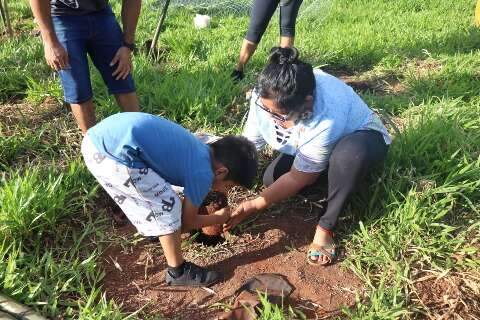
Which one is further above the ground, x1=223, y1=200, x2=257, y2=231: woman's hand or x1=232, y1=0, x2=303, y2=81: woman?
x1=232, y1=0, x2=303, y2=81: woman

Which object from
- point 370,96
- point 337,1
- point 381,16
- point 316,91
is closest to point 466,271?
point 316,91

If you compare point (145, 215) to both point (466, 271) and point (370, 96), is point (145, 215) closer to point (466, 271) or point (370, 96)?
point (466, 271)

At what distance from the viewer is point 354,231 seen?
7.95 ft

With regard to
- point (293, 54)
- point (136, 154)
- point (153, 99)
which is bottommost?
point (153, 99)

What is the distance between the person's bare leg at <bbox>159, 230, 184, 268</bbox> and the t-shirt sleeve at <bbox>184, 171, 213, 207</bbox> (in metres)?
0.22

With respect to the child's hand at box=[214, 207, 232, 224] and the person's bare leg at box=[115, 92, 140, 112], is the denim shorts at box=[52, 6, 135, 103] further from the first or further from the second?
the child's hand at box=[214, 207, 232, 224]

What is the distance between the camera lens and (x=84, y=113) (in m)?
2.66

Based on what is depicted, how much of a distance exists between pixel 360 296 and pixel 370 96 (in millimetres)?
1961

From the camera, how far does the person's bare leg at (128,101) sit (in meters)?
2.78

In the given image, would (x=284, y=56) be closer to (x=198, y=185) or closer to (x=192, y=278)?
(x=198, y=185)

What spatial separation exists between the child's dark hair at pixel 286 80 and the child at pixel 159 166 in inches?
9.5

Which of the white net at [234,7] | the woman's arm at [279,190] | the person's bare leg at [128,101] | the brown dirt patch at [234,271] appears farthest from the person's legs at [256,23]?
the white net at [234,7]

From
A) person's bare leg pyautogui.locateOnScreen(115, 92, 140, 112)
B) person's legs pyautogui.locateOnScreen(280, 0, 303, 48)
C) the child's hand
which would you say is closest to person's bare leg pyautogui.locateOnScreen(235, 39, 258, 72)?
person's legs pyautogui.locateOnScreen(280, 0, 303, 48)

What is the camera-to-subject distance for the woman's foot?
2279 mm
